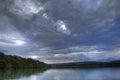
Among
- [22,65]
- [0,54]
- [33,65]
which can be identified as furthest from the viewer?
[33,65]

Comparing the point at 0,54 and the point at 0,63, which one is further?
the point at 0,54

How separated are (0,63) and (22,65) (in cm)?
3592

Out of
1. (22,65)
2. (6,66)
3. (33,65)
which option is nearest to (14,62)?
(22,65)

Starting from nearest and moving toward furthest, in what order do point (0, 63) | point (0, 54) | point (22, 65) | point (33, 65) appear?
point (0, 63) < point (0, 54) < point (22, 65) < point (33, 65)

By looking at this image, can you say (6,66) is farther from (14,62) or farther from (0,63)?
(14,62)

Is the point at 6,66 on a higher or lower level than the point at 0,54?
lower

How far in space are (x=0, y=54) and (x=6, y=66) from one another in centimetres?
2101

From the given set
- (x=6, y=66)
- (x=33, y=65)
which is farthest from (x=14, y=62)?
(x=33, y=65)

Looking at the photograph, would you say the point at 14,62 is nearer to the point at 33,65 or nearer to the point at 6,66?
the point at 6,66

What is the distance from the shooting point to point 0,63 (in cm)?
12206

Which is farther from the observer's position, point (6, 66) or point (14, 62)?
point (14, 62)

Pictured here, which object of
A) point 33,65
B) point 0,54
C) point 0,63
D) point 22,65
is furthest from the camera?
point 33,65

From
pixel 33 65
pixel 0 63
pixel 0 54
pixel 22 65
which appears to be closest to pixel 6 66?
pixel 0 63

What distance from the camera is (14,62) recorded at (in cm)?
14738
